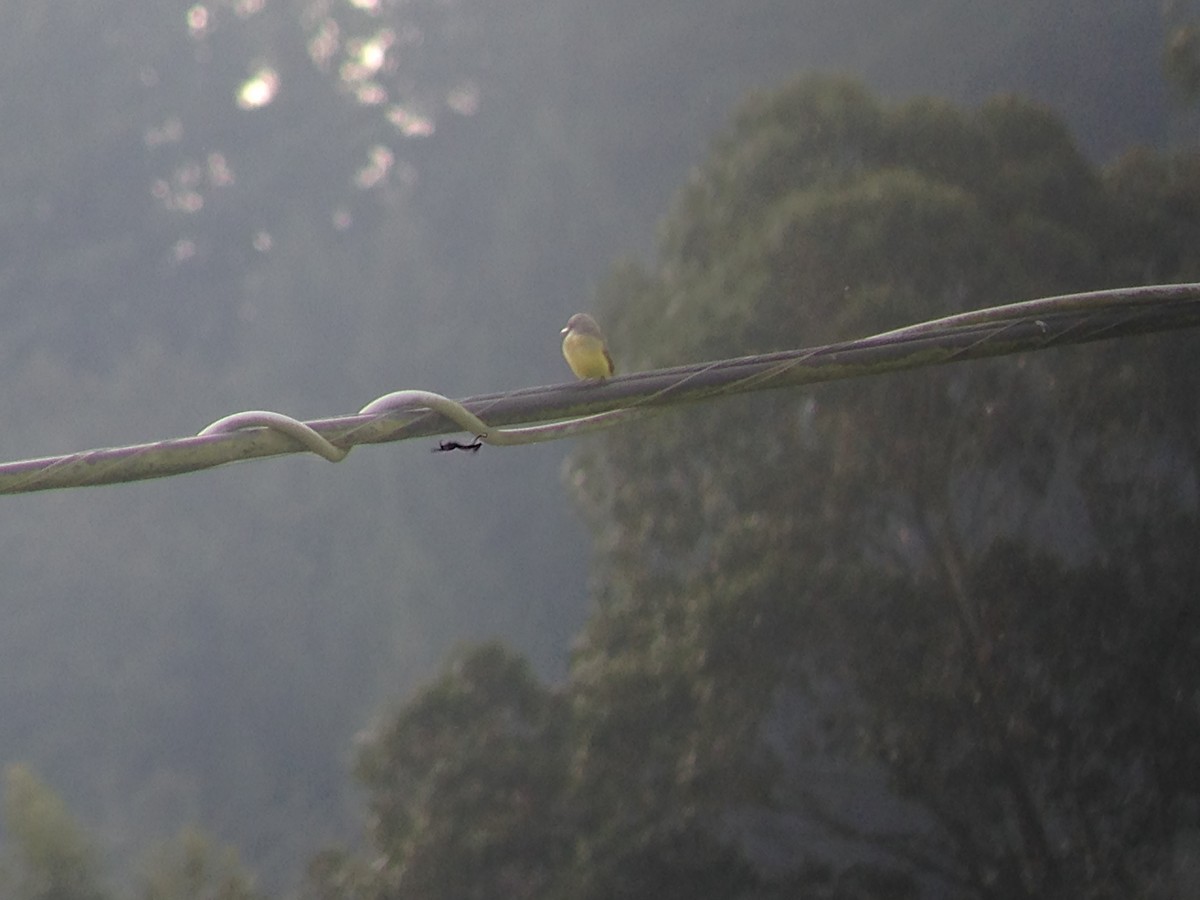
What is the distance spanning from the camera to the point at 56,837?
7.98 metres

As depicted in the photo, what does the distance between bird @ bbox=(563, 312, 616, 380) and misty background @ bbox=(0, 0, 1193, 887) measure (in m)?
4.06

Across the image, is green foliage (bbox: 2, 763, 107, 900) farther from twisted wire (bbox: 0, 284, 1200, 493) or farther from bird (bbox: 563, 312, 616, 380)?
twisted wire (bbox: 0, 284, 1200, 493)

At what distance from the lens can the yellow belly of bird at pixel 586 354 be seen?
3.69 m

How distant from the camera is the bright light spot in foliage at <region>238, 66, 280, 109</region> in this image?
11766mm

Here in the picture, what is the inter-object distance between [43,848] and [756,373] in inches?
271

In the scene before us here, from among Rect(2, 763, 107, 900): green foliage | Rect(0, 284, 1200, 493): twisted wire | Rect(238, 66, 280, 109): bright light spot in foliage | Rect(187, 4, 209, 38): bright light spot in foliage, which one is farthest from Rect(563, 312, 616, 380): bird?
Rect(187, 4, 209, 38): bright light spot in foliage

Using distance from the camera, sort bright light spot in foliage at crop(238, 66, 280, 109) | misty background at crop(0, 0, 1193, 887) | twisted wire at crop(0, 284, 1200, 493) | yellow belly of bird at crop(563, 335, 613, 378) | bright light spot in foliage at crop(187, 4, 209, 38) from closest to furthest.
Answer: twisted wire at crop(0, 284, 1200, 493), yellow belly of bird at crop(563, 335, 613, 378), misty background at crop(0, 0, 1193, 887), bright light spot in foliage at crop(238, 66, 280, 109), bright light spot in foliage at crop(187, 4, 209, 38)

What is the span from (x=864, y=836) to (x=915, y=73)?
4.36m

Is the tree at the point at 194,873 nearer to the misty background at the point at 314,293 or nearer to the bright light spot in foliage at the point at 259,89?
the misty background at the point at 314,293

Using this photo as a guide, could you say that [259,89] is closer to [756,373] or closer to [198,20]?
[198,20]

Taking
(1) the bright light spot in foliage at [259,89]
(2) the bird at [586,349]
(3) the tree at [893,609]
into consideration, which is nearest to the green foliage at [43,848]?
(3) the tree at [893,609]

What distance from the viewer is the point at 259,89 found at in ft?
38.7

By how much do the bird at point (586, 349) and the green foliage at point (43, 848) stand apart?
5.67m

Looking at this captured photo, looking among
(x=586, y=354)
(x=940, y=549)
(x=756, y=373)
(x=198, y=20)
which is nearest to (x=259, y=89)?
(x=198, y=20)
